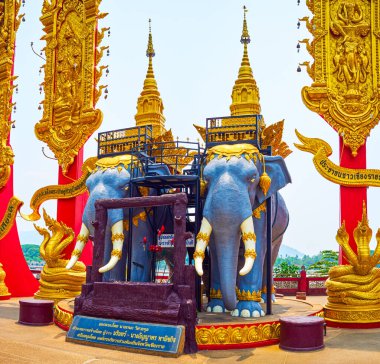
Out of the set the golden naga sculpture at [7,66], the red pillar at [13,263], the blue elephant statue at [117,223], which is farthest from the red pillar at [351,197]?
the golden naga sculpture at [7,66]

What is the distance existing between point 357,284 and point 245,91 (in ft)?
18.9

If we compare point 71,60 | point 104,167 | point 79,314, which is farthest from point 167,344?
point 71,60

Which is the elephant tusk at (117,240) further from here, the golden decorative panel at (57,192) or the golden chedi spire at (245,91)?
the golden chedi spire at (245,91)

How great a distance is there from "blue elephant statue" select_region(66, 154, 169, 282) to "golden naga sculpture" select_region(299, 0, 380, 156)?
11.2 feet

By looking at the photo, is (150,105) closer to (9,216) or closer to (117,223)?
(9,216)

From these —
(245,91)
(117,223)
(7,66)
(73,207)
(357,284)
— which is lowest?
(357,284)

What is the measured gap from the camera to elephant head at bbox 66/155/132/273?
24.5 ft

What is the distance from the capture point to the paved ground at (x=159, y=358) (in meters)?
5.43

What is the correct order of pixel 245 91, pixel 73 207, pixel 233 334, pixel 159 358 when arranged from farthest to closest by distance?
pixel 245 91, pixel 73 207, pixel 233 334, pixel 159 358

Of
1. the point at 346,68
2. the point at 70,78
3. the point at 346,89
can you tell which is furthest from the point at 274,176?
the point at 70,78

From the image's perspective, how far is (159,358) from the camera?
553cm

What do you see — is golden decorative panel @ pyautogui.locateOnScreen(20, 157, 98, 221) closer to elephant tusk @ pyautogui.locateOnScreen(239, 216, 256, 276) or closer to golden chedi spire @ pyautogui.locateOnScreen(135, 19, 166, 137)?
golden chedi spire @ pyautogui.locateOnScreen(135, 19, 166, 137)

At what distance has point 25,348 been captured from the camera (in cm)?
596

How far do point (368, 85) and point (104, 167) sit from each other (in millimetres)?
4893
